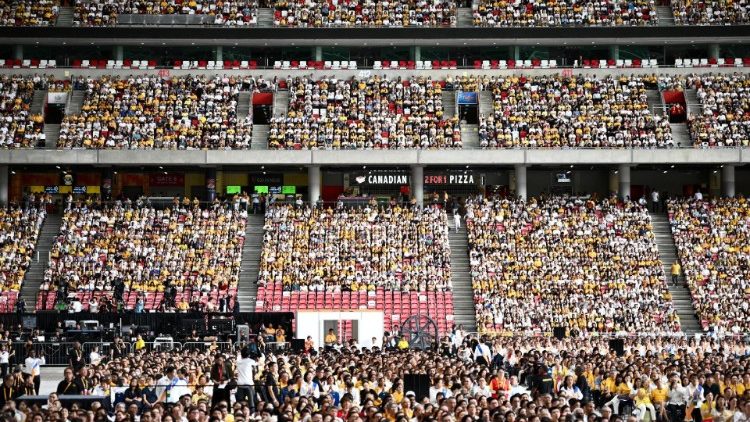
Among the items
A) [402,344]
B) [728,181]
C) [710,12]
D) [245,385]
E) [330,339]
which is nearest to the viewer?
[245,385]

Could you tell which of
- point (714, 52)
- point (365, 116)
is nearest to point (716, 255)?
point (714, 52)

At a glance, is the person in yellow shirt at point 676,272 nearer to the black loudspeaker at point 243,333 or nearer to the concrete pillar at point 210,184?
the black loudspeaker at point 243,333

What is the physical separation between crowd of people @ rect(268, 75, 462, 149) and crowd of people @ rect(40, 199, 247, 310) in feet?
20.7

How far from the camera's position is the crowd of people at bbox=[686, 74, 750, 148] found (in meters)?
66.9

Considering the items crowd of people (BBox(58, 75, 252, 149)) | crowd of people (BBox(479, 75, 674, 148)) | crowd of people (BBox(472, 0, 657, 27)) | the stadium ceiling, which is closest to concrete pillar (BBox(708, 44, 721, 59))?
the stadium ceiling

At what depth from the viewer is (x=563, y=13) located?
242 ft

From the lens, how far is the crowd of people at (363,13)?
7362 centimetres

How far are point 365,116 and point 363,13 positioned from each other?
29.5 feet

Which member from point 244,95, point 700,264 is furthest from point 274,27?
point 700,264

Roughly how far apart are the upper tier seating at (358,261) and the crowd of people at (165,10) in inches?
591

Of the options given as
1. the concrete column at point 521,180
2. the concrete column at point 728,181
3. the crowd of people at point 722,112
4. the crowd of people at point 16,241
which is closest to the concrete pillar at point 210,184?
the crowd of people at point 16,241

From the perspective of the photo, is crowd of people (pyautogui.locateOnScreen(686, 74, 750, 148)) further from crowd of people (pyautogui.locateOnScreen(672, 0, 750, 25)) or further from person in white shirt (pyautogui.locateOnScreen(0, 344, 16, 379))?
person in white shirt (pyautogui.locateOnScreen(0, 344, 16, 379))

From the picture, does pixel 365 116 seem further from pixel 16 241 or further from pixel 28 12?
pixel 28 12

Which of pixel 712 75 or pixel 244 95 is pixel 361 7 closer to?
pixel 244 95
